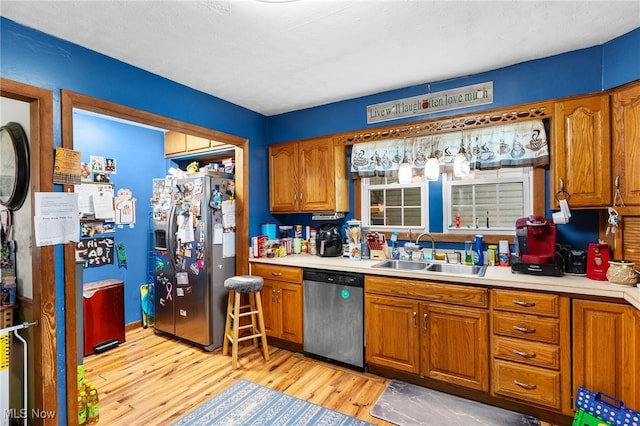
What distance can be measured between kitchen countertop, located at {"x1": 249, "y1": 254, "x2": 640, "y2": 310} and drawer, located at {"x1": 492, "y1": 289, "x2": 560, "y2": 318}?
0.15 ft

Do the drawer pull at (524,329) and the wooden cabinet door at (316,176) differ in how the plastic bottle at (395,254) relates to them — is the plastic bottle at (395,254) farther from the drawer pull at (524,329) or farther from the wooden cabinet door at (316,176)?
the drawer pull at (524,329)

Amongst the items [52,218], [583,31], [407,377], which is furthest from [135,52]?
[407,377]

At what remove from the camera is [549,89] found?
7.67 feet

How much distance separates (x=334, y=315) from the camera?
2.82 metres

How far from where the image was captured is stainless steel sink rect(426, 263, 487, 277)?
2582 millimetres

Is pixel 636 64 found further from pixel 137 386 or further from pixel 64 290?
pixel 137 386

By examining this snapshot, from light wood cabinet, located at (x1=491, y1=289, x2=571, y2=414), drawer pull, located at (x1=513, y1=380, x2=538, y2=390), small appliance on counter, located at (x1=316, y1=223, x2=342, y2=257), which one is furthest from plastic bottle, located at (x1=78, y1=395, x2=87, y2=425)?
drawer pull, located at (x1=513, y1=380, x2=538, y2=390)

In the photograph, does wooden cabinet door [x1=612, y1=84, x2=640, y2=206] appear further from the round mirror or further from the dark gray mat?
the round mirror

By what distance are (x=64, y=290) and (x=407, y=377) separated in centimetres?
255

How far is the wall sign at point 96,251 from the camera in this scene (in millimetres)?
3303

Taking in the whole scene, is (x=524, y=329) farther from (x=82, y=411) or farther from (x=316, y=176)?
(x=82, y=411)

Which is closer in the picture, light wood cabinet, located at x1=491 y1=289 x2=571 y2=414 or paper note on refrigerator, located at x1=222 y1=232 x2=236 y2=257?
light wood cabinet, located at x1=491 y1=289 x2=571 y2=414

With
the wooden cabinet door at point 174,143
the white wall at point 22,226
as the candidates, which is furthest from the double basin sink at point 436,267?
the wooden cabinet door at point 174,143

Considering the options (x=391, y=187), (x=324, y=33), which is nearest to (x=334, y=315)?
(x=391, y=187)
